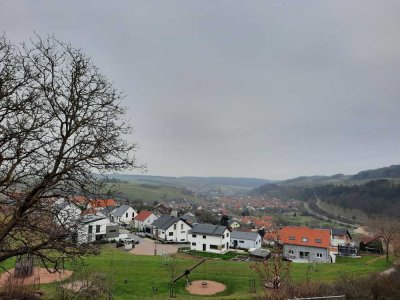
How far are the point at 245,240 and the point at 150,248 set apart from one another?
A: 59.4 feet

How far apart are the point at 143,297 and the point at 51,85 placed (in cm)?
2038

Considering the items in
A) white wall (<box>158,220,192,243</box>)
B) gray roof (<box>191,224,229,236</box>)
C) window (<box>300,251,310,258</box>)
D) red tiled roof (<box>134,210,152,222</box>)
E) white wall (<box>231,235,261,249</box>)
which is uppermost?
red tiled roof (<box>134,210,152,222</box>)

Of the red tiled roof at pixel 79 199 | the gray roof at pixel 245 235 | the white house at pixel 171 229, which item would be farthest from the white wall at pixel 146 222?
the red tiled roof at pixel 79 199

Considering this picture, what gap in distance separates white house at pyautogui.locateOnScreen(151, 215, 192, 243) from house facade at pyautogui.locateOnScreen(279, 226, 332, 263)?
63.4ft

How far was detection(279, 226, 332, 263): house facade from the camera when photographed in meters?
53.1

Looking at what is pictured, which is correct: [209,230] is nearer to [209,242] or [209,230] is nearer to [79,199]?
[209,242]

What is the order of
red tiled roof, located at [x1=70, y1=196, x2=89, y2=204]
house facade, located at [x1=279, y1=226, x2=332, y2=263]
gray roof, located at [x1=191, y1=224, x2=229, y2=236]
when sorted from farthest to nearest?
gray roof, located at [x1=191, y1=224, x2=229, y2=236]
house facade, located at [x1=279, y1=226, x2=332, y2=263]
red tiled roof, located at [x1=70, y1=196, x2=89, y2=204]

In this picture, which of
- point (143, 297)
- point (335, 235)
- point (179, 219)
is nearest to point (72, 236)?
point (143, 297)

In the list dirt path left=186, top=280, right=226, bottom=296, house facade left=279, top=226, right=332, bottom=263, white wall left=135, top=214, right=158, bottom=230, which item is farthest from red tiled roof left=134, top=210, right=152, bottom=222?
dirt path left=186, top=280, right=226, bottom=296

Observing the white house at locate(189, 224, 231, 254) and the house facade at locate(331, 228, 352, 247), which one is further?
the house facade at locate(331, 228, 352, 247)

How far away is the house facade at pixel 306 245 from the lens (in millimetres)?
53094

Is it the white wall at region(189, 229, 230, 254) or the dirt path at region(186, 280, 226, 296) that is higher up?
the dirt path at region(186, 280, 226, 296)

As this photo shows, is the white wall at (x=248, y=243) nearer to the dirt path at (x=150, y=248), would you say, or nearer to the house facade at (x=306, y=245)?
the house facade at (x=306, y=245)

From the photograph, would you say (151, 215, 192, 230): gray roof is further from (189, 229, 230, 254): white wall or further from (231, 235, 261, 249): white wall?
(231, 235, 261, 249): white wall
